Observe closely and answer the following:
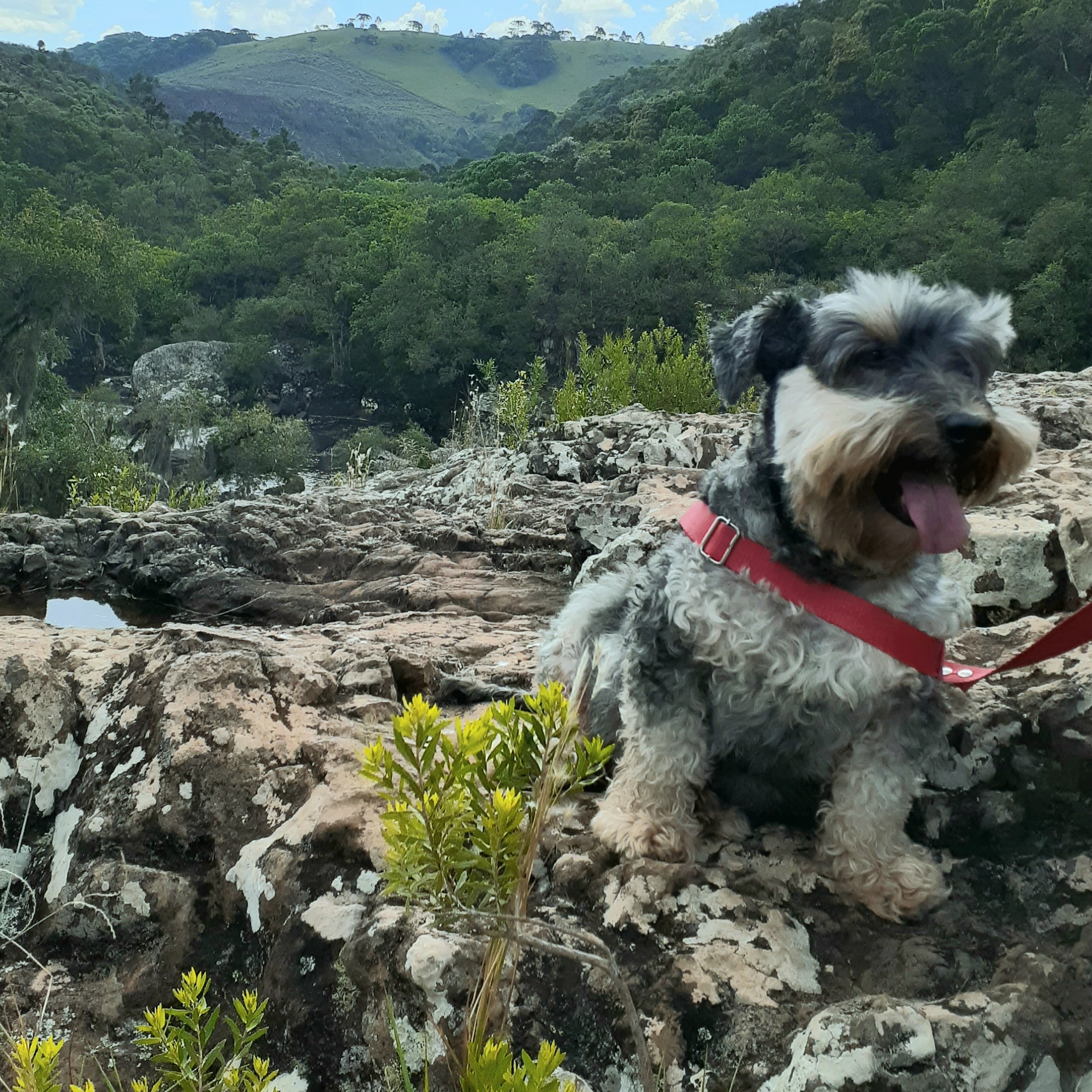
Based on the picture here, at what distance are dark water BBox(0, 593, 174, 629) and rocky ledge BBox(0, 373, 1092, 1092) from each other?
4.83 feet

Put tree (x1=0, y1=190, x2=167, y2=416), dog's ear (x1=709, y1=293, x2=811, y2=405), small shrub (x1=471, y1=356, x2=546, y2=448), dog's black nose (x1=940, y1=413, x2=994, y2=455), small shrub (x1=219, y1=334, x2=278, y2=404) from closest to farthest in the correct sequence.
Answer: dog's black nose (x1=940, y1=413, x2=994, y2=455)
dog's ear (x1=709, y1=293, x2=811, y2=405)
small shrub (x1=471, y1=356, x2=546, y2=448)
tree (x1=0, y1=190, x2=167, y2=416)
small shrub (x1=219, y1=334, x2=278, y2=404)

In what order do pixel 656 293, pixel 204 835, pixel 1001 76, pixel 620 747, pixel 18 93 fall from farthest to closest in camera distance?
pixel 18 93 < pixel 1001 76 < pixel 656 293 < pixel 620 747 < pixel 204 835

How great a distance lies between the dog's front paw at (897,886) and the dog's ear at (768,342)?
4.56 ft

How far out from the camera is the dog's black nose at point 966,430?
2.24 metres

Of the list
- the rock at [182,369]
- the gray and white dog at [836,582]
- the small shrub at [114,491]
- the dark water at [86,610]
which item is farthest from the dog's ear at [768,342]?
the rock at [182,369]

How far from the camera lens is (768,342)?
9.00 ft

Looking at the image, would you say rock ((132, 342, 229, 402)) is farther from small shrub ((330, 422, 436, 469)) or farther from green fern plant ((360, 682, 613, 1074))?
green fern plant ((360, 682, 613, 1074))

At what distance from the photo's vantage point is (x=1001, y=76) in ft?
168

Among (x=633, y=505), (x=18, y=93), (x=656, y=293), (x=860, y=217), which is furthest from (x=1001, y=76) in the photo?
(x=18, y=93)

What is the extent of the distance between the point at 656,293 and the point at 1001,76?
2607 cm

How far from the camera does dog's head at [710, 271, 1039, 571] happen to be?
7.52ft

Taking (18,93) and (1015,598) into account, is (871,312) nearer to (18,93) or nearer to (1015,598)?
(1015,598)

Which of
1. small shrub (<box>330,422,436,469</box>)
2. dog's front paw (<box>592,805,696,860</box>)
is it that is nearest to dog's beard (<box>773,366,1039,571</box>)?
dog's front paw (<box>592,805,696,860</box>)

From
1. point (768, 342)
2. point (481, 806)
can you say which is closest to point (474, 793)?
point (481, 806)
